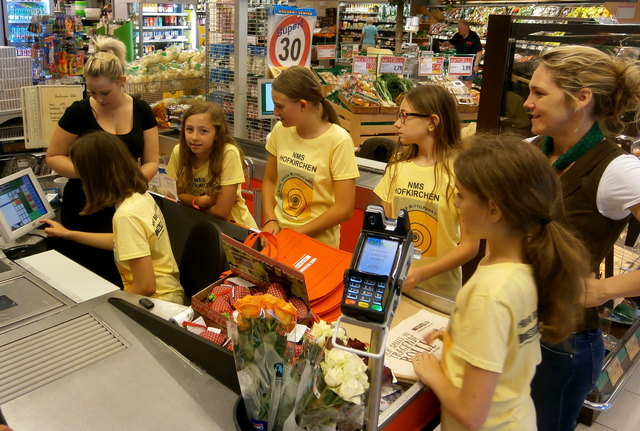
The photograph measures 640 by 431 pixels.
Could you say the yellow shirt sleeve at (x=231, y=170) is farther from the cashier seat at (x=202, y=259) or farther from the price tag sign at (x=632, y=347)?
the price tag sign at (x=632, y=347)

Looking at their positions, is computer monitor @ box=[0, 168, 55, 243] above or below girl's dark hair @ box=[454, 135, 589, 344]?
below

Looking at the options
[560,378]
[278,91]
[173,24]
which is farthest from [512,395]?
[173,24]

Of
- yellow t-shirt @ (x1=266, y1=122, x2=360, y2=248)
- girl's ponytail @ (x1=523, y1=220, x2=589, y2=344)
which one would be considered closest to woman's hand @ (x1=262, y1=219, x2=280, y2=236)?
yellow t-shirt @ (x1=266, y1=122, x2=360, y2=248)

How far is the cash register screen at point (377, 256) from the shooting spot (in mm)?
979

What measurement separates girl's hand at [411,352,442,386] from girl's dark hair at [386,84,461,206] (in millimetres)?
816

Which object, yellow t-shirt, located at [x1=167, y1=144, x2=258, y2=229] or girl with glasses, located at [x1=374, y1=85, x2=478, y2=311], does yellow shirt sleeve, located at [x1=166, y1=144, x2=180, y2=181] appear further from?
girl with glasses, located at [x1=374, y1=85, x2=478, y2=311]

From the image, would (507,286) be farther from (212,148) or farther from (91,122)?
(91,122)

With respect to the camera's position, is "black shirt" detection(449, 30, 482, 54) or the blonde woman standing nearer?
the blonde woman standing

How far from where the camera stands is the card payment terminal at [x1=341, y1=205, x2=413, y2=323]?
0.93 meters

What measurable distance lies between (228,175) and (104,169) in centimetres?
68

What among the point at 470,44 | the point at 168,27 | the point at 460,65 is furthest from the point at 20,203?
the point at 168,27

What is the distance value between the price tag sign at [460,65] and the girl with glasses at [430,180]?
4459 millimetres

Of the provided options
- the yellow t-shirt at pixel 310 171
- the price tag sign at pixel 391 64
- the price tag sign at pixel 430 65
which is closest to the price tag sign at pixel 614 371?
the yellow t-shirt at pixel 310 171

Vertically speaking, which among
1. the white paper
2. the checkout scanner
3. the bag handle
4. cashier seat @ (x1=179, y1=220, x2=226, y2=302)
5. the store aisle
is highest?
the bag handle
